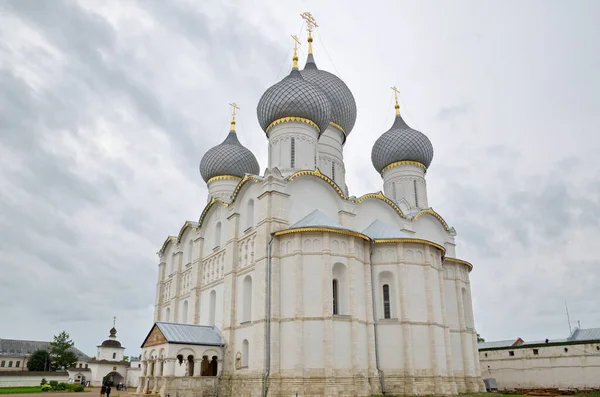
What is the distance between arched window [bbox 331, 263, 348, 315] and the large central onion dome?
9.67m

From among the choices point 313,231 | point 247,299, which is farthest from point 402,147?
point 247,299

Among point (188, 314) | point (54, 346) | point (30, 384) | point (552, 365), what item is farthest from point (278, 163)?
point (54, 346)

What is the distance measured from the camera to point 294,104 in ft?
70.5

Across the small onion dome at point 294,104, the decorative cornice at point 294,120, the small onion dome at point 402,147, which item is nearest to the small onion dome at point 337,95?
the small onion dome at point 402,147

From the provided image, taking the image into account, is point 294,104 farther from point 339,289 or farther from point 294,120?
point 339,289

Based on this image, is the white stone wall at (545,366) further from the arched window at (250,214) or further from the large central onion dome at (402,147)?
the arched window at (250,214)

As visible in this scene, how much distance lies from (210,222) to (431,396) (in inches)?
490

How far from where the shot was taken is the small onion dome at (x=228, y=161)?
26578mm

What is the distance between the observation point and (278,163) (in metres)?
21.3

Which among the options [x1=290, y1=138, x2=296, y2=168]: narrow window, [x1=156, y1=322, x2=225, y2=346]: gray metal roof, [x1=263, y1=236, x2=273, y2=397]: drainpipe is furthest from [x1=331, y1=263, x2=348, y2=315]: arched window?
[x1=290, y1=138, x2=296, y2=168]: narrow window

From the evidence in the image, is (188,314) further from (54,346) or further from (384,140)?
(54,346)

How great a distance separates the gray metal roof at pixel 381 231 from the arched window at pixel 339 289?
2.09 meters

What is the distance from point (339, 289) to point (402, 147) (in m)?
10.4

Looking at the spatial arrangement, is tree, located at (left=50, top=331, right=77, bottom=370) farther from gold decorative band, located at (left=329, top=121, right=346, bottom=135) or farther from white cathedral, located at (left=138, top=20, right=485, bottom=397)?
gold decorative band, located at (left=329, top=121, right=346, bottom=135)
